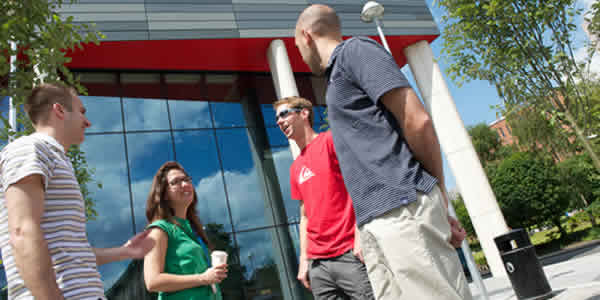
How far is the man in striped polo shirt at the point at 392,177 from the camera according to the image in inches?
58.7

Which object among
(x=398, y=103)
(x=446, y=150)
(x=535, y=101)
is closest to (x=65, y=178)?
(x=398, y=103)

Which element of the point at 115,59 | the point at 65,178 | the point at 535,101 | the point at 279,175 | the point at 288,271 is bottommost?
the point at 288,271

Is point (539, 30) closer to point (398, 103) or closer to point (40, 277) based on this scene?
point (398, 103)

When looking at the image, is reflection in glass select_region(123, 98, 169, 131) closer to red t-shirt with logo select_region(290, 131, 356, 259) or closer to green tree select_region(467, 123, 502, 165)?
red t-shirt with logo select_region(290, 131, 356, 259)

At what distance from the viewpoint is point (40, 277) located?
130 centimetres

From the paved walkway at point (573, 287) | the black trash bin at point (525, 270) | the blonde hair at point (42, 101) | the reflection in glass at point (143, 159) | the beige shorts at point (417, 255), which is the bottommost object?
the paved walkway at point (573, 287)

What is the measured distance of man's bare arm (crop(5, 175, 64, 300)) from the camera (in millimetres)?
1298

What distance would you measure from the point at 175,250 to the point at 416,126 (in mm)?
1854

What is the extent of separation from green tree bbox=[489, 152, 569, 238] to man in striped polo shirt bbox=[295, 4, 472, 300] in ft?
83.0

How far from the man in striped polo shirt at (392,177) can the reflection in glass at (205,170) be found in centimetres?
995

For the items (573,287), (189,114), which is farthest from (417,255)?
(189,114)

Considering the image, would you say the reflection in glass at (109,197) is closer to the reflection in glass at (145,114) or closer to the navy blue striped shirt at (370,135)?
the reflection in glass at (145,114)

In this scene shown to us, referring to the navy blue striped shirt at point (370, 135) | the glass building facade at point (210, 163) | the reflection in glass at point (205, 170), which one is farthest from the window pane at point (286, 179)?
the navy blue striped shirt at point (370, 135)

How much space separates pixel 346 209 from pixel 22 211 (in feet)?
6.52
